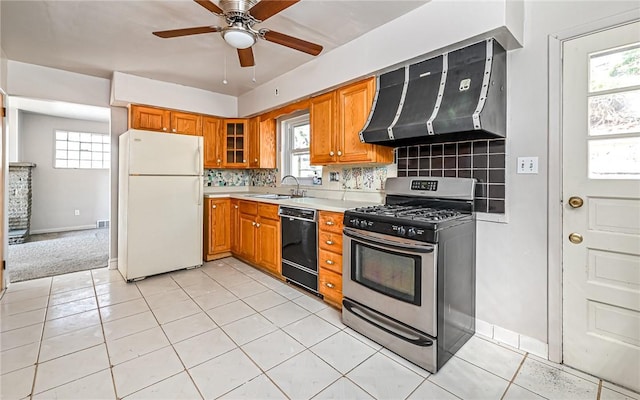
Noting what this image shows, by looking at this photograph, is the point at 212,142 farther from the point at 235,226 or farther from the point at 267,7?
the point at 267,7

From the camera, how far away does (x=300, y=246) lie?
3037 millimetres

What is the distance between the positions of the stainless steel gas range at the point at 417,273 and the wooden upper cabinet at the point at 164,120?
3077 mm

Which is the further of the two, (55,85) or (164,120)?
(164,120)

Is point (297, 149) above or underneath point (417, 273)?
above

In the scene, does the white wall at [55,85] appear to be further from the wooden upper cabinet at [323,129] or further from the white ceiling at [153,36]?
the wooden upper cabinet at [323,129]

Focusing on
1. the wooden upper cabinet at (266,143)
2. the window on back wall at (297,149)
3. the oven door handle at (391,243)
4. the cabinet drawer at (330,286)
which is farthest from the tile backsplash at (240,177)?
the oven door handle at (391,243)

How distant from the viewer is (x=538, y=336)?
1990mm

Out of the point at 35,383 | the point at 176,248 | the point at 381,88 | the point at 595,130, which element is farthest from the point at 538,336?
the point at 176,248

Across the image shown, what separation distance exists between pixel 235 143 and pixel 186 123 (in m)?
0.76

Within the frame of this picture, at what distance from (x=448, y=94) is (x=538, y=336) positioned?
5.74 feet

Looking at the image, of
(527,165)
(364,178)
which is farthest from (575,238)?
(364,178)

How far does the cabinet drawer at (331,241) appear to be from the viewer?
262cm

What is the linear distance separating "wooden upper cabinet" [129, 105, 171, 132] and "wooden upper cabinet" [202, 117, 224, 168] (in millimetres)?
529

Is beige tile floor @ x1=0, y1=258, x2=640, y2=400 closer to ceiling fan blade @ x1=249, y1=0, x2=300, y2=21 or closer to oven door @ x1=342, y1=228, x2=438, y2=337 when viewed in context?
oven door @ x1=342, y1=228, x2=438, y2=337
